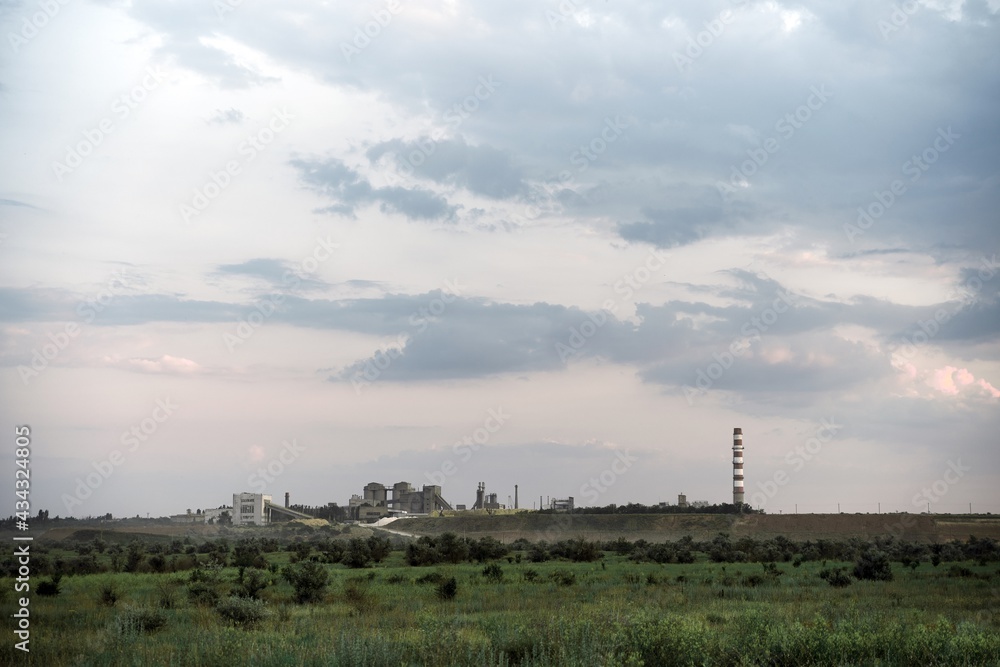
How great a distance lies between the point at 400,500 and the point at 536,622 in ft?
509

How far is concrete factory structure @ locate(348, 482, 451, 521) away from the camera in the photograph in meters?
168

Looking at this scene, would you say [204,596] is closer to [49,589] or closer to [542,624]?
[49,589]

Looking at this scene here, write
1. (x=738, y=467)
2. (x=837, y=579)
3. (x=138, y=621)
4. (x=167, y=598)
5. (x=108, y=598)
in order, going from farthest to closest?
(x=738, y=467), (x=837, y=579), (x=108, y=598), (x=167, y=598), (x=138, y=621)

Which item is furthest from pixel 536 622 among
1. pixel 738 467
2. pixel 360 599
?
pixel 738 467

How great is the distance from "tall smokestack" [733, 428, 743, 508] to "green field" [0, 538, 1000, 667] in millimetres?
99821

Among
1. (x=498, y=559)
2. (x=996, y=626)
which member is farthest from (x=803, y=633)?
(x=498, y=559)

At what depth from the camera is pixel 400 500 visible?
173 metres

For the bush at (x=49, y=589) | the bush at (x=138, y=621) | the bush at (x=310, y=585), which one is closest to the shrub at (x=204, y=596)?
the bush at (x=310, y=585)

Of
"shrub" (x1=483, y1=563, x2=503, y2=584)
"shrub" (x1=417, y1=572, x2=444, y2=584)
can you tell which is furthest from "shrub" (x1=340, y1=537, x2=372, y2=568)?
"shrub" (x1=417, y1=572, x2=444, y2=584)

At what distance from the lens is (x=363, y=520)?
16000cm

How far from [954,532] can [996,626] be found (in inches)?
3581

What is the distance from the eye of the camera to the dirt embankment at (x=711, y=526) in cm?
10462

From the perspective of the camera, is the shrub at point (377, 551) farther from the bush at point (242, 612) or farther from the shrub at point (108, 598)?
the bush at point (242, 612)

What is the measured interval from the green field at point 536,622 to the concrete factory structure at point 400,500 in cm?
12604
